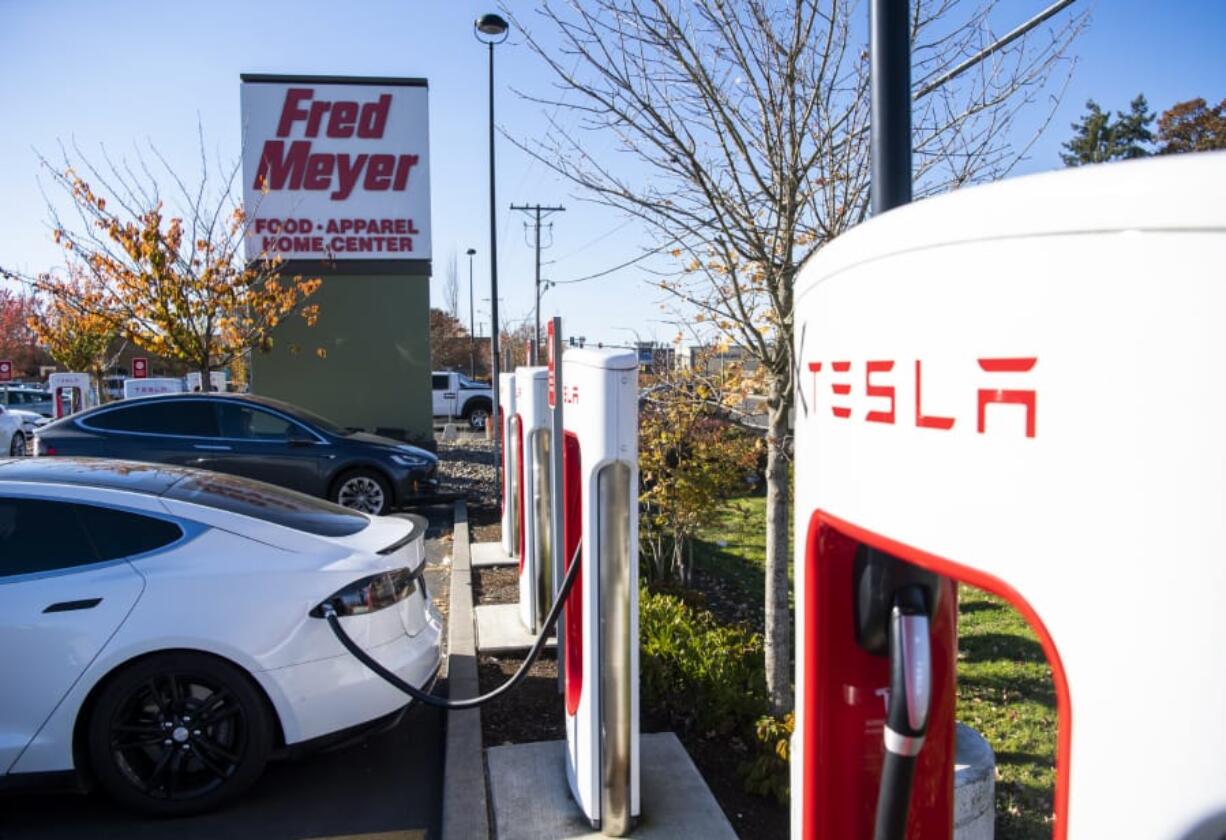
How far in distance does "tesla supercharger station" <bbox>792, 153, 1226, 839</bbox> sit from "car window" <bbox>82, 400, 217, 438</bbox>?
11053mm

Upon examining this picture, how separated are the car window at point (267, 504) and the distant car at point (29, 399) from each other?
30.0 metres

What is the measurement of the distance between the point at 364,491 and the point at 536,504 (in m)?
5.63

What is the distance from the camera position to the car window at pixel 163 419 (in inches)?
428

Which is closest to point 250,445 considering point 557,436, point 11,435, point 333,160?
point 557,436

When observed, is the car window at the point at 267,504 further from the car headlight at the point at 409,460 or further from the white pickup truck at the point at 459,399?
the white pickup truck at the point at 459,399

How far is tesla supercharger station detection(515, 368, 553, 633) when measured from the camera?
645cm

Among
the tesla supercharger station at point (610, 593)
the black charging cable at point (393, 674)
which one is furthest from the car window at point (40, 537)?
the tesla supercharger station at point (610, 593)

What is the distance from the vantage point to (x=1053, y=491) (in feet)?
3.32

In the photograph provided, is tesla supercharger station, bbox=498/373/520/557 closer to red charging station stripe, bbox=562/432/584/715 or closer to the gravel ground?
→ red charging station stripe, bbox=562/432/584/715

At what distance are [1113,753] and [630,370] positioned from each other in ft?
9.04

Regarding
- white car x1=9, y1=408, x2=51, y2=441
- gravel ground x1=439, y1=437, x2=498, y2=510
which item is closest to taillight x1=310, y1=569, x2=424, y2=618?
gravel ground x1=439, y1=437, x2=498, y2=510

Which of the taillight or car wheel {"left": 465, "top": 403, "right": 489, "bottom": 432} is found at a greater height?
the taillight

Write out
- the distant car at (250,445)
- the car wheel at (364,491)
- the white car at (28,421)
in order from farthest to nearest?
the white car at (28,421) → the car wheel at (364,491) → the distant car at (250,445)

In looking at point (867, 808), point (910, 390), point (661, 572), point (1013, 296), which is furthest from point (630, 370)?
point (661, 572)
